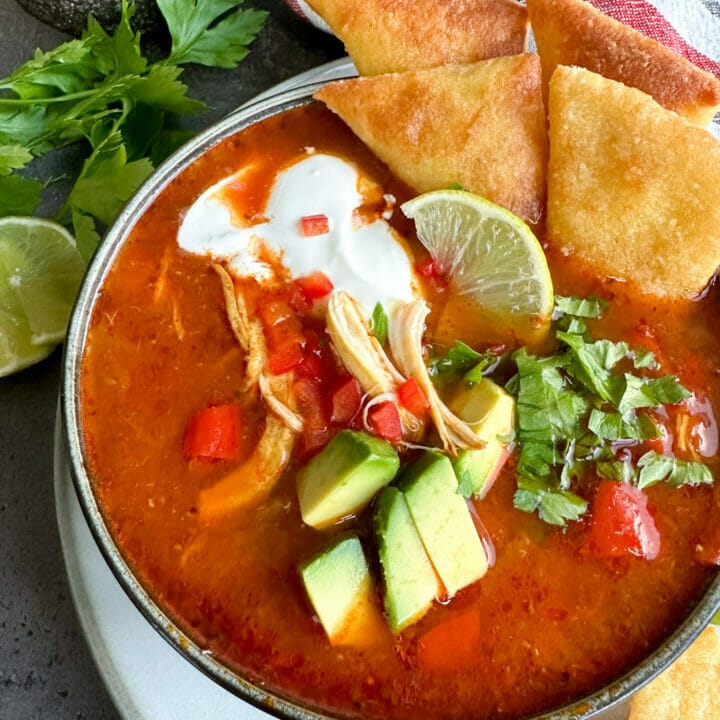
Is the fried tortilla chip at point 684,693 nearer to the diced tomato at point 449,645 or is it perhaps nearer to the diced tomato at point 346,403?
the diced tomato at point 449,645

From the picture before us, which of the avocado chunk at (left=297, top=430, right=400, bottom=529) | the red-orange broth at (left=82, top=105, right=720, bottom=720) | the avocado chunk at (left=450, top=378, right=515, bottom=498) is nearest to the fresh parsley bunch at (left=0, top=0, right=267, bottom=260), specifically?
the red-orange broth at (left=82, top=105, right=720, bottom=720)

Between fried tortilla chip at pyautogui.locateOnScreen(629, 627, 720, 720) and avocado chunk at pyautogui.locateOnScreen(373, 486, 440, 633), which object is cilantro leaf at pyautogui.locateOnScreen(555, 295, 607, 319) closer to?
avocado chunk at pyautogui.locateOnScreen(373, 486, 440, 633)

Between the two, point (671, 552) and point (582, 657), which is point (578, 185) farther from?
point (582, 657)

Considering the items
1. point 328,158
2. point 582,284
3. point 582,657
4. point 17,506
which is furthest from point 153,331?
point 582,657

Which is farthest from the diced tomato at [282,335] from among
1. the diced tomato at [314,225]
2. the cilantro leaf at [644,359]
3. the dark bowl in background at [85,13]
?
the dark bowl in background at [85,13]

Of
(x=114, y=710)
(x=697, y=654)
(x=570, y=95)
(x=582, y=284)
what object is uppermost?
(x=570, y=95)
